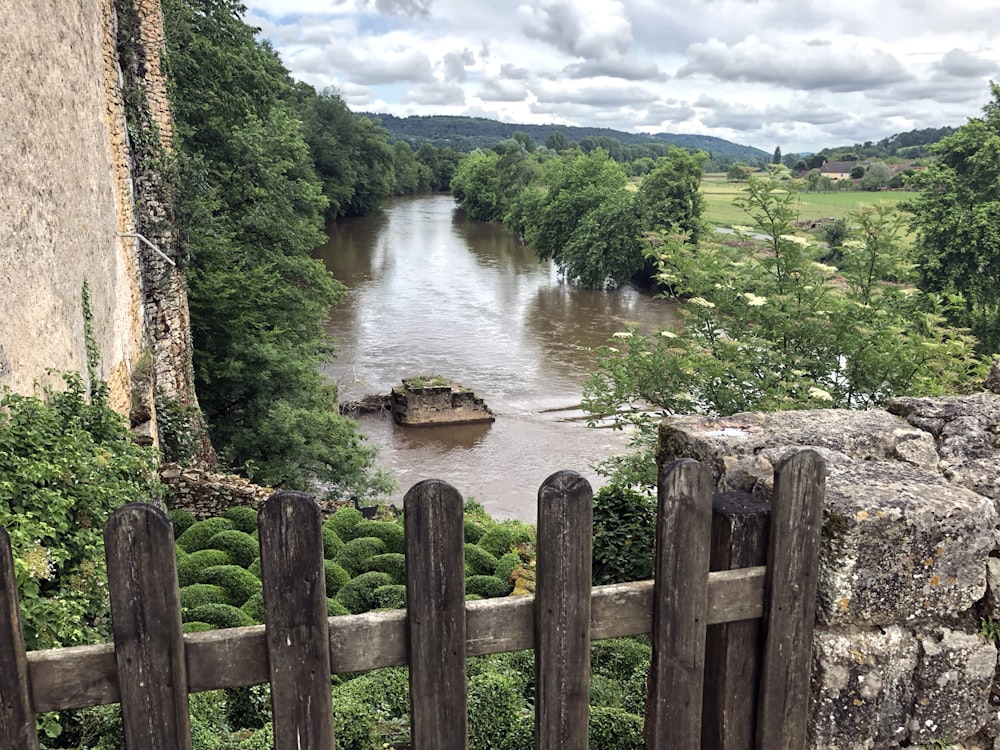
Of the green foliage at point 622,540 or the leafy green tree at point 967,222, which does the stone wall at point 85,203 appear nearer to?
the green foliage at point 622,540

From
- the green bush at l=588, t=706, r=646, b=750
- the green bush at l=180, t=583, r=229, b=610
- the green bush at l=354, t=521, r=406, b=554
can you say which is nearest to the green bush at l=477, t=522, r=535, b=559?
the green bush at l=354, t=521, r=406, b=554

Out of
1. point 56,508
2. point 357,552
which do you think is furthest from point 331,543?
point 56,508

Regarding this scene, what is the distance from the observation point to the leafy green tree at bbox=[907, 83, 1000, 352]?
2164 centimetres

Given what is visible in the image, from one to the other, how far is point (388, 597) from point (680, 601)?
21.7 feet

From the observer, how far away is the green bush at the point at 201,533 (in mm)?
9789

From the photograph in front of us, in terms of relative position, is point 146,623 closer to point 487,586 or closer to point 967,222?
point 487,586

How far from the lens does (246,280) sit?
1661cm

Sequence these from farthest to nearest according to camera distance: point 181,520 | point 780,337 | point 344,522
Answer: point 780,337 < point 344,522 < point 181,520

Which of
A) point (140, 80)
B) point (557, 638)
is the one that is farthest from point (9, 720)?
point (140, 80)

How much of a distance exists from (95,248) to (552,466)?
56.8 feet

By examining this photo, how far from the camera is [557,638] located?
1912 millimetres

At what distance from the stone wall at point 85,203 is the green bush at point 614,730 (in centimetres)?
465

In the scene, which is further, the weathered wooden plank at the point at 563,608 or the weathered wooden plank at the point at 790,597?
the weathered wooden plank at the point at 790,597

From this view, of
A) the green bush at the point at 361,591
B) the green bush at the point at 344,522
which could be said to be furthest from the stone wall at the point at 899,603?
the green bush at the point at 344,522
